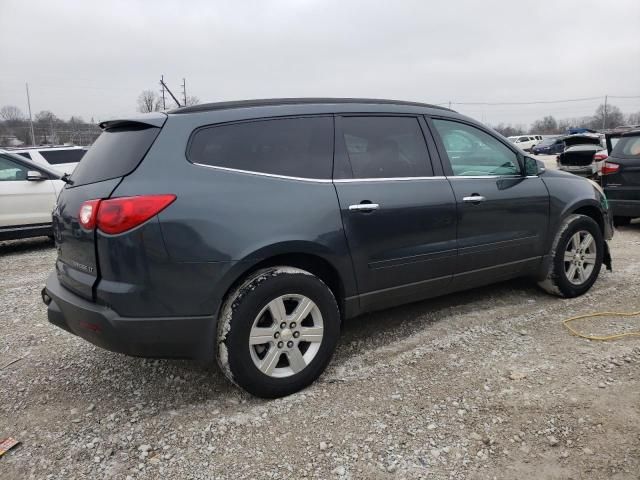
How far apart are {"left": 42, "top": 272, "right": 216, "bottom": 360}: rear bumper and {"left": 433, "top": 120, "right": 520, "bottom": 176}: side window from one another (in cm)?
220

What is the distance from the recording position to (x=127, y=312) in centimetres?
260

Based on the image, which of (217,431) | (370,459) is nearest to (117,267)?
Answer: (217,431)

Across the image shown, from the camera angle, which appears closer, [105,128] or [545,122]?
[105,128]

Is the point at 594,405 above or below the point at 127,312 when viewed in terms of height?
below

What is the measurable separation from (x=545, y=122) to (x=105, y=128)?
91.9 meters

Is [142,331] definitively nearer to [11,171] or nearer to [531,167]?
[531,167]

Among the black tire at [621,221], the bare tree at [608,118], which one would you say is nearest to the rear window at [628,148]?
the black tire at [621,221]

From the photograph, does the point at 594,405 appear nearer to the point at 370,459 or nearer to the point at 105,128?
the point at 370,459

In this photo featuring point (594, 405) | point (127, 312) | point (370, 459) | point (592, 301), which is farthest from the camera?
A: point (592, 301)

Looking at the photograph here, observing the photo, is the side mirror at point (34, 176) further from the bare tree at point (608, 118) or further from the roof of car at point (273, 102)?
the bare tree at point (608, 118)

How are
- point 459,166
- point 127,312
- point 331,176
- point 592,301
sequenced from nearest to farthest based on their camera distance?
point 127,312, point 331,176, point 459,166, point 592,301

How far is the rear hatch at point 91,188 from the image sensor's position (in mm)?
2705

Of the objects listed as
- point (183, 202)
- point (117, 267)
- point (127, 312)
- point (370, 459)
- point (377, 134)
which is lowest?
point (370, 459)

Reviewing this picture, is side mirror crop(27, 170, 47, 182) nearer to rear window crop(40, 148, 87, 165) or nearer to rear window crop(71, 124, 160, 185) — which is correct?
rear window crop(40, 148, 87, 165)
